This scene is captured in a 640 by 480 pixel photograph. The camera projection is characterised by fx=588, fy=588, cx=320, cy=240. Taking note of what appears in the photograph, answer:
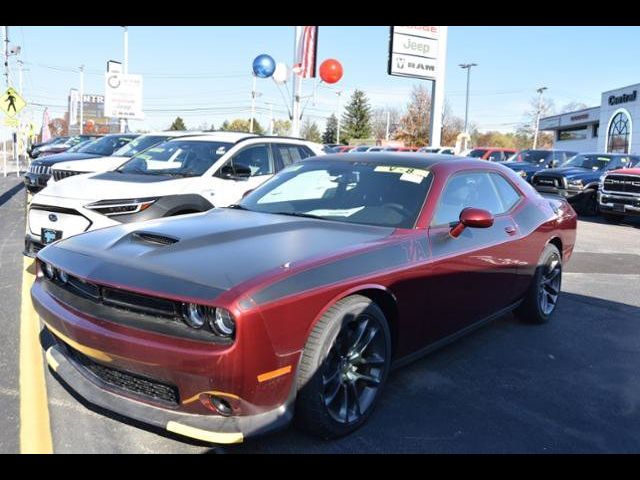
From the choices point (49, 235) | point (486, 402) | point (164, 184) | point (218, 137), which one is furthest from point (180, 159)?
point (486, 402)

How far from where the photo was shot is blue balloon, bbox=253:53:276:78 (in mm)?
18406

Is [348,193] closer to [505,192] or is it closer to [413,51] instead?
[505,192]

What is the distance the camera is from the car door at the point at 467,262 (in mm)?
3881

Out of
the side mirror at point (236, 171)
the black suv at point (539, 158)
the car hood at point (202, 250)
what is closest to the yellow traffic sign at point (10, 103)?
the black suv at point (539, 158)

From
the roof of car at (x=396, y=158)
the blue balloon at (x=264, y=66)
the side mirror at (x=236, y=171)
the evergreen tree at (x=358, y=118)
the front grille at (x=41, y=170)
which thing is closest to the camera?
the roof of car at (x=396, y=158)

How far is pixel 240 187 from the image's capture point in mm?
7379

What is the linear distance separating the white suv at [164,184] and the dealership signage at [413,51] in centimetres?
1135

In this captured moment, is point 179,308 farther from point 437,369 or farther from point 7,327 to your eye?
point 7,327

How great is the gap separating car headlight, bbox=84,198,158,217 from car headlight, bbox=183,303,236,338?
377cm

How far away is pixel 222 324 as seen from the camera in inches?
106

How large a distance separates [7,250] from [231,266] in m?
6.34

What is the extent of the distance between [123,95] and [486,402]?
86.4 ft

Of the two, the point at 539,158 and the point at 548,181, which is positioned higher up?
the point at 539,158

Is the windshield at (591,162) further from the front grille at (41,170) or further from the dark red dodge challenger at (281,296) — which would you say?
the front grille at (41,170)
